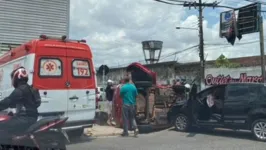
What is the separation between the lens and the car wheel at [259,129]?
9.82 m

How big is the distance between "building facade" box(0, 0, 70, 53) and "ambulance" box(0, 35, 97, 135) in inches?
326

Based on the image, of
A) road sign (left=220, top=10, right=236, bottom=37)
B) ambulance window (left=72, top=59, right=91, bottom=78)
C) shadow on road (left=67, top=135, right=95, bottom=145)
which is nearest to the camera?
ambulance window (left=72, top=59, right=91, bottom=78)

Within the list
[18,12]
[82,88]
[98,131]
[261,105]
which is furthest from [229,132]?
[18,12]

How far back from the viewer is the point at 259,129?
9914 mm

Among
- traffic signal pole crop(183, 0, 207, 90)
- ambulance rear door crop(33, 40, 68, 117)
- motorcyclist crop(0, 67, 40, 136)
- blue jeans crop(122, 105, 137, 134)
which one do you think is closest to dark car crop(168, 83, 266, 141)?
blue jeans crop(122, 105, 137, 134)

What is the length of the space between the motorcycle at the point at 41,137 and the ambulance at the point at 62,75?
236cm

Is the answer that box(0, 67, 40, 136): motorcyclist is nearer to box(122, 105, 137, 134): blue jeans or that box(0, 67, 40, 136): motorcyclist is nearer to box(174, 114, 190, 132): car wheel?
box(122, 105, 137, 134): blue jeans

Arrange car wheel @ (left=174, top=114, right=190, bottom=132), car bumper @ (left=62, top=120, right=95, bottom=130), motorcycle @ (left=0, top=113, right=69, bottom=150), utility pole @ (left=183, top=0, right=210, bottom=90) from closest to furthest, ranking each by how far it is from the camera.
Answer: motorcycle @ (left=0, top=113, right=69, bottom=150), car bumper @ (left=62, top=120, right=95, bottom=130), car wheel @ (left=174, top=114, right=190, bottom=132), utility pole @ (left=183, top=0, right=210, bottom=90)

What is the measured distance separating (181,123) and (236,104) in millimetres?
2086

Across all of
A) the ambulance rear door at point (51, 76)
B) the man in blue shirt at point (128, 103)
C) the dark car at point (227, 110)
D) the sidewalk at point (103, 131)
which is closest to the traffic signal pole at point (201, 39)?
the dark car at point (227, 110)

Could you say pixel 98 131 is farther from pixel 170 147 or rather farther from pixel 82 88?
pixel 170 147

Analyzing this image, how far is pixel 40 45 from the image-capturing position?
8.87 m

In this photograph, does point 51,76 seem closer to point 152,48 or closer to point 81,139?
point 81,139

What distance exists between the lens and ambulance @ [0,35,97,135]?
880 centimetres
